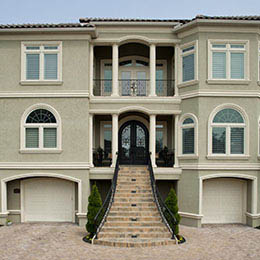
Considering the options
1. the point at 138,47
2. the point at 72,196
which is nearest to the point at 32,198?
the point at 72,196

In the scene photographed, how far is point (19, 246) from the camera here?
12.9 metres

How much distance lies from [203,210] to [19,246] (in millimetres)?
9024

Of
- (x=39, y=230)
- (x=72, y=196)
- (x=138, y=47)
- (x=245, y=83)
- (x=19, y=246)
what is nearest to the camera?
(x=19, y=246)

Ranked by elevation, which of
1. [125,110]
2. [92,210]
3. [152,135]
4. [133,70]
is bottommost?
[92,210]

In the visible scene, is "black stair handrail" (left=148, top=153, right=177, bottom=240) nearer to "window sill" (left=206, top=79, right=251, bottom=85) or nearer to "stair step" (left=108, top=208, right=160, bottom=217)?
"stair step" (left=108, top=208, right=160, bottom=217)

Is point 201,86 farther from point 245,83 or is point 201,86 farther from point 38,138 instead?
point 38,138

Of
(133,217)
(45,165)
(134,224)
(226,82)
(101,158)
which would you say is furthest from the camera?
(101,158)

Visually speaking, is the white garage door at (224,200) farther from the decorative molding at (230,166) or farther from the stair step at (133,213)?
the stair step at (133,213)

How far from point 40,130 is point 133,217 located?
6363 millimetres

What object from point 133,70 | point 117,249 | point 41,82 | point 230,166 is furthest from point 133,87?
point 117,249

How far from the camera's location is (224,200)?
58.2 ft

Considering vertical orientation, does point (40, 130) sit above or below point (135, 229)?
above

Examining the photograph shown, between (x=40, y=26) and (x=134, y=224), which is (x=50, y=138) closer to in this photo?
(x=40, y=26)

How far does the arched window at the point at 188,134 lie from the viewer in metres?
17.2
